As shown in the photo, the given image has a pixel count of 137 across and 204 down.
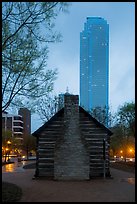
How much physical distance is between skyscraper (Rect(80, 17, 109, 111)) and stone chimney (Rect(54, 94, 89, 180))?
425 ft

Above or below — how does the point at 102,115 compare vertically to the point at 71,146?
above

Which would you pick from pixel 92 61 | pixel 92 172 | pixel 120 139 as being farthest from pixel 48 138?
pixel 92 61

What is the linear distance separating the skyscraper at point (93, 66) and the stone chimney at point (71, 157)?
5105 inches

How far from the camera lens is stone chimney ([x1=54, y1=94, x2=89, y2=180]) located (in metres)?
23.5

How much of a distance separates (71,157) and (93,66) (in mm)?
154547

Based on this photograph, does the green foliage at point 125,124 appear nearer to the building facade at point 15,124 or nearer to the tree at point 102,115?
the tree at point 102,115

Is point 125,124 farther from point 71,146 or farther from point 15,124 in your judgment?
point 15,124

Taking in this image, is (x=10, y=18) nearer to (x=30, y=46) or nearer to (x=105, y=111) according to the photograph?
(x=30, y=46)

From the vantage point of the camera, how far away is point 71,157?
23.8 metres

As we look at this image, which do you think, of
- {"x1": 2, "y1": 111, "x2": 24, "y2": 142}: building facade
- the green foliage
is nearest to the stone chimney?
the green foliage

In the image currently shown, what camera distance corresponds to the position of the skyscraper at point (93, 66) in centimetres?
15862

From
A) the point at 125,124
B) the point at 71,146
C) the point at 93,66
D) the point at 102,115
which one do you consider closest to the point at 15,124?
the point at 93,66

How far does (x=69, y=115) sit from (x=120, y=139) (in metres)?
39.1

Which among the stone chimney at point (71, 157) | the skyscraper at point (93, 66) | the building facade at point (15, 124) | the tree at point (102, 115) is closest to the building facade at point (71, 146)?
the stone chimney at point (71, 157)
